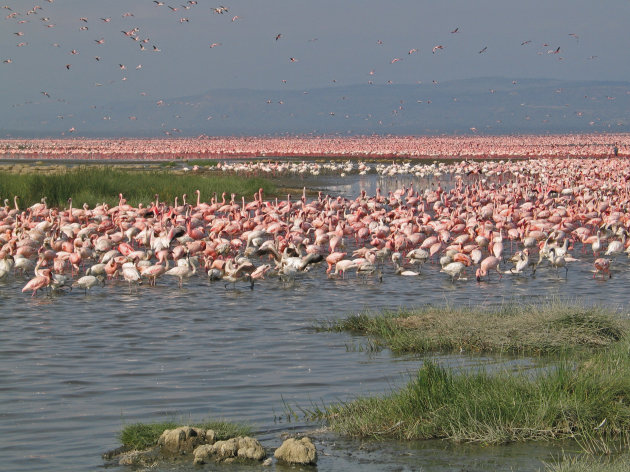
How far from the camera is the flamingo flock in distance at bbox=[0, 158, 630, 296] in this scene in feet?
59.4

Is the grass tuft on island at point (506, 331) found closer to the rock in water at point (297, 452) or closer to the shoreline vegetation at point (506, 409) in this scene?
the shoreline vegetation at point (506, 409)

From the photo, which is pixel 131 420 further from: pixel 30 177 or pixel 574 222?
pixel 30 177

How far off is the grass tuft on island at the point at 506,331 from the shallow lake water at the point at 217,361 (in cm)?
33

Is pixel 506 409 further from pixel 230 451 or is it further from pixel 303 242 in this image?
pixel 303 242

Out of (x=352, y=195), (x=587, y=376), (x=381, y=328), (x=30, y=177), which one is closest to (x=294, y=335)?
(x=381, y=328)

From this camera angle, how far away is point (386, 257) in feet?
66.9

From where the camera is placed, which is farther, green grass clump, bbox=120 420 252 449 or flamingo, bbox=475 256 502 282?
flamingo, bbox=475 256 502 282

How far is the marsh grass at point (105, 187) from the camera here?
29.3 metres

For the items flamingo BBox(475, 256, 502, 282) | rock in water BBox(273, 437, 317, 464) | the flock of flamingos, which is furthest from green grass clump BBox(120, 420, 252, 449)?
flamingo BBox(475, 256, 502, 282)

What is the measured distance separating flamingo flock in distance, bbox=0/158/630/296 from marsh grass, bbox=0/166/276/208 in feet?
3.71

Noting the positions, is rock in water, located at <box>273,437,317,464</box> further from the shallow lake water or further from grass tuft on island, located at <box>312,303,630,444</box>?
grass tuft on island, located at <box>312,303,630,444</box>

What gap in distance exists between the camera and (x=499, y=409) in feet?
25.7

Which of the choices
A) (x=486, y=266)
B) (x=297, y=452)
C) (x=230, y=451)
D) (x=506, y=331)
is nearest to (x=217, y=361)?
(x=506, y=331)

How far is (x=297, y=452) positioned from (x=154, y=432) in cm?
132
